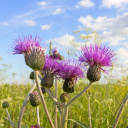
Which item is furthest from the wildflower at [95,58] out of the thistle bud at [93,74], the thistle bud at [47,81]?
the thistle bud at [47,81]

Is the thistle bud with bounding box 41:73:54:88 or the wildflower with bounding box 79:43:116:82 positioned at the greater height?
the wildflower with bounding box 79:43:116:82

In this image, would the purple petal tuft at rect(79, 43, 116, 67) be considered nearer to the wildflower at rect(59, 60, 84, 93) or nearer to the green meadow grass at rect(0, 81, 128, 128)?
the wildflower at rect(59, 60, 84, 93)

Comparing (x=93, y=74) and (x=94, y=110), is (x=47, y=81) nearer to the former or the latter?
(x=93, y=74)

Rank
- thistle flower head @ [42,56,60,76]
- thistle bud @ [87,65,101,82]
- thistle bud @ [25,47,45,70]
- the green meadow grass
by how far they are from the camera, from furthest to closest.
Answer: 1. the green meadow grass
2. thistle flower head @ [42,56,60,76]
3. thistle bud @ [87,65,101,82]
4. thistle bud @ [25,47,45,70]

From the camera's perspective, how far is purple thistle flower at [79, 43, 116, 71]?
2.22m

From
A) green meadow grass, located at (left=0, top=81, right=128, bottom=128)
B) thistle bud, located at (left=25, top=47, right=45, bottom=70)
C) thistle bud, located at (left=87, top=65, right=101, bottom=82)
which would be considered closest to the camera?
thistle bud, located at (left=25, top=47, right=45, bottom=70)

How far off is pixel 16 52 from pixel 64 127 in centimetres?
124

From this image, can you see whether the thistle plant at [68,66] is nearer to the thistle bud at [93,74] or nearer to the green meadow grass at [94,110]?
the thistle bud at [93,74]

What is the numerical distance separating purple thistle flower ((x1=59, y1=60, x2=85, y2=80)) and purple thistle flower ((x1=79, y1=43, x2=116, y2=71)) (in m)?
0.10

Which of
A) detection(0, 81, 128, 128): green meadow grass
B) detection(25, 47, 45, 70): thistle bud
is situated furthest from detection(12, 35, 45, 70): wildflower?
detection(0, 81, 128, 128): green meadow grass

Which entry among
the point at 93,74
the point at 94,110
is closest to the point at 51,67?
the point at 93,74

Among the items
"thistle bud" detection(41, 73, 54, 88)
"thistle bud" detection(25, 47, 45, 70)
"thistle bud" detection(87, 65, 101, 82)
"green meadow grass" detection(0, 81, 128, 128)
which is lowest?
"green meadow grass" detection(0, 81, 128, 128)

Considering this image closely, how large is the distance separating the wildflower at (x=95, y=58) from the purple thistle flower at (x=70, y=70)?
0.32 ft

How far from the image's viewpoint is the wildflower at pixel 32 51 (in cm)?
204
